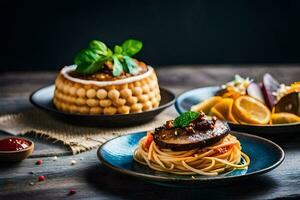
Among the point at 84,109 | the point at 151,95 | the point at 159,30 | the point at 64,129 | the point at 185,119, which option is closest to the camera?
the point at 185,119

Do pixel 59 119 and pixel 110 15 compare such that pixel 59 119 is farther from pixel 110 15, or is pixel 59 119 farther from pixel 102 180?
pixel 110 15

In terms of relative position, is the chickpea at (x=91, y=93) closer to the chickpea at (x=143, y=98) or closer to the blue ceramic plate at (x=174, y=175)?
the chickpea at (x=143, y=98)

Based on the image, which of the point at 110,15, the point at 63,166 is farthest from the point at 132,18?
the point at 63,166

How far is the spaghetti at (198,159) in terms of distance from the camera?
3289 mm

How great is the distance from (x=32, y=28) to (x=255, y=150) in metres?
3.78

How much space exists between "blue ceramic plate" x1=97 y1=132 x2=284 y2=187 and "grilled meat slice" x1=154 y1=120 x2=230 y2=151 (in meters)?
0.15

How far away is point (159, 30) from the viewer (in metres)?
7.03

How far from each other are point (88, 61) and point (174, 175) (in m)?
1.36

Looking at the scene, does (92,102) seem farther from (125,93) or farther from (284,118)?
(284,118)

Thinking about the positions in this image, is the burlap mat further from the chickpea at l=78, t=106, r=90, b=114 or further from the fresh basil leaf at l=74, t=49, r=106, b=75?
the fresh basil leaf at l=74, t=49, r=106, b=75

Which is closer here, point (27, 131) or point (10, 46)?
point (27, 131)

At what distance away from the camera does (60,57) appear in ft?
22.8

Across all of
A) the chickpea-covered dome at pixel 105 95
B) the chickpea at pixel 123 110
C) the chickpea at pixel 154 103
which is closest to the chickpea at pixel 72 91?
the chickpea-covered dome at pixel 105 95

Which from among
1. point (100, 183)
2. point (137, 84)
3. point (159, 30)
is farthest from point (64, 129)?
point (159, 30)
